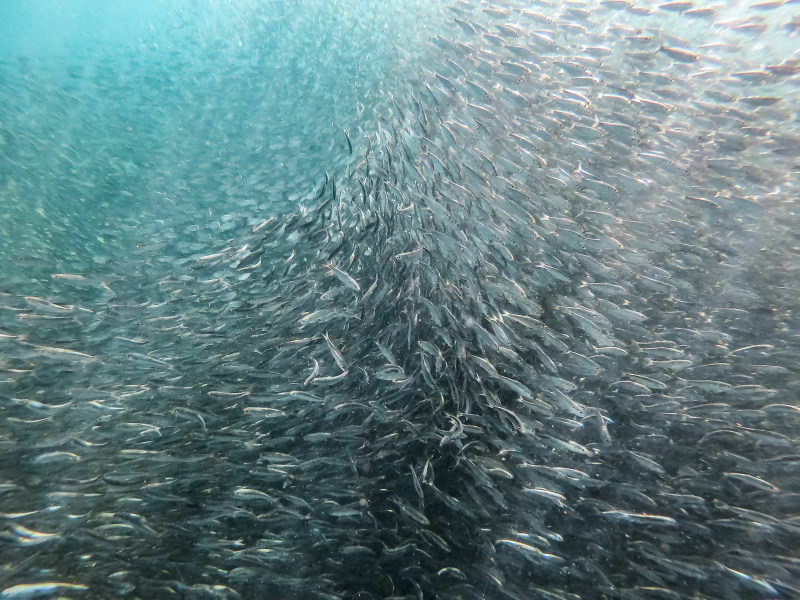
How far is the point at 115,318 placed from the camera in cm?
566

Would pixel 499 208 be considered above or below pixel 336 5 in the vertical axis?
below

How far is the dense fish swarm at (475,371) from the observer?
3.62 meters

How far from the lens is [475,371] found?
4.39m

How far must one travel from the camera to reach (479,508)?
12.5ft

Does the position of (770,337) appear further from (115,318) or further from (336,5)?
(336,5)

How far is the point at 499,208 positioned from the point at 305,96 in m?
8.02

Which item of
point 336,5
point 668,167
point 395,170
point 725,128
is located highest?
point 336,5

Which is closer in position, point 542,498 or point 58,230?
point 542,498

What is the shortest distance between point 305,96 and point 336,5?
2.73 metres

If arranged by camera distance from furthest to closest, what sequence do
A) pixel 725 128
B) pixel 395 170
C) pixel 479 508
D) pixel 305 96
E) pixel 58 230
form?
pixel 305 96
pixel 58 230
pixel 395 170
pixel 725 128
pixel 479 508

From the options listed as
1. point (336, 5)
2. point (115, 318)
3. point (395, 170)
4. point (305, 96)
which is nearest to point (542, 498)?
point (395, 170)

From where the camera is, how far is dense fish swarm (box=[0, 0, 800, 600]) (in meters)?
3.62

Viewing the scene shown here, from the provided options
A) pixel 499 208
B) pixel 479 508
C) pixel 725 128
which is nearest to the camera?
pixel 479 508

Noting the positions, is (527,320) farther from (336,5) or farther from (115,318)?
(336,5)
